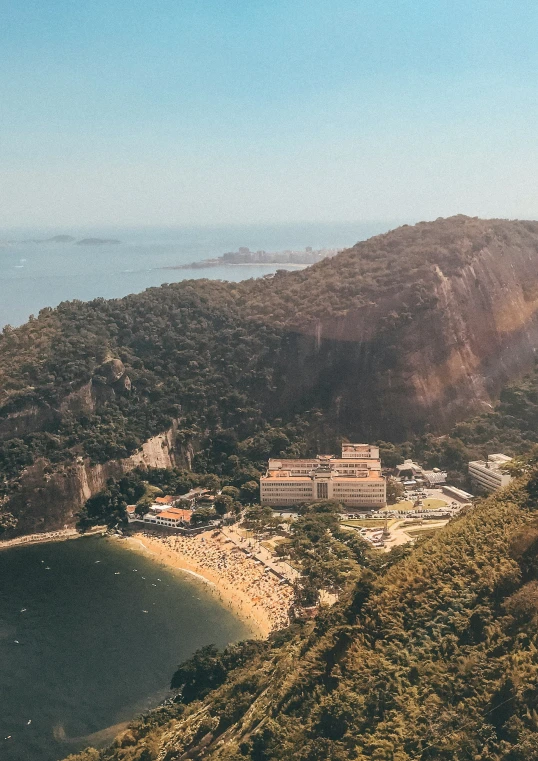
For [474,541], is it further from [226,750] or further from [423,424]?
[423,424]

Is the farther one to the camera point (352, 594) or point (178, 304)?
point (178, 304)

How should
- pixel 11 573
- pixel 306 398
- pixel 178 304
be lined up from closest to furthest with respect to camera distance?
pixel 11 573, pixel 306 398, pixel 178 304

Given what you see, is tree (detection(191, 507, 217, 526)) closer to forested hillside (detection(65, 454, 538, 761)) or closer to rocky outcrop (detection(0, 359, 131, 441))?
rocky outcrop (detection(0, 359, 131, 441))

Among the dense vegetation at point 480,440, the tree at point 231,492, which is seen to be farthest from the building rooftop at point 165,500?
the dense vegetation at point 480,440

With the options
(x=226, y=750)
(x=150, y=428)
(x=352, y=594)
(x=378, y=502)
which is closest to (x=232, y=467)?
(x=150, y=428)

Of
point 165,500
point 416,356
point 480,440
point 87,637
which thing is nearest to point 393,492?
point 480,440
